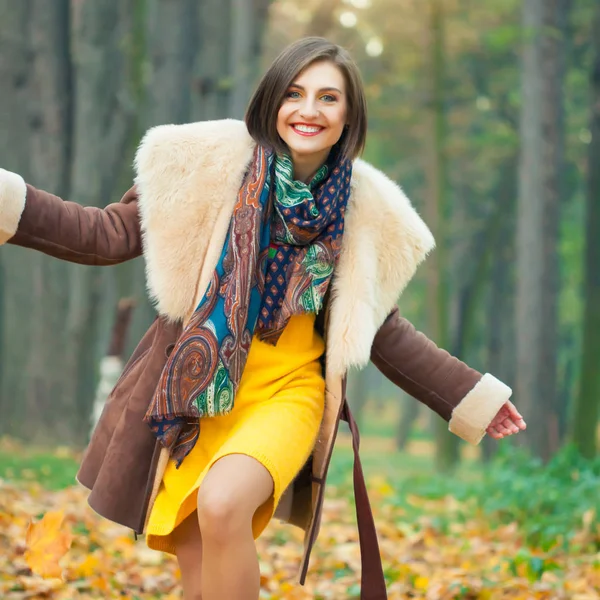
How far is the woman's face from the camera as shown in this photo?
12.5 ft

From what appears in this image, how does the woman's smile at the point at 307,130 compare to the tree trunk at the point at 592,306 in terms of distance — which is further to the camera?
the tree trunk at the point at 592,306

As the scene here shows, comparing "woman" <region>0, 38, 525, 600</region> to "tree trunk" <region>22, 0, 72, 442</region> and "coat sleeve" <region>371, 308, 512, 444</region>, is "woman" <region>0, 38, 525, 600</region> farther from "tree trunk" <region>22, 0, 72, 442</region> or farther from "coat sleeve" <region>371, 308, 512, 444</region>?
"tree trunk" <region>22, 0, 72, 442</region>

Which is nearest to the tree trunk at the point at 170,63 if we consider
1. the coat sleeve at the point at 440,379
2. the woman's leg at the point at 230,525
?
the coat sleeve at the point at 440,379

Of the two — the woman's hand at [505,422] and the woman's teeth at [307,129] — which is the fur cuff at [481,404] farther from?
the woman's teeth at [307,129]

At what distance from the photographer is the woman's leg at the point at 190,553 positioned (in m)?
3.77

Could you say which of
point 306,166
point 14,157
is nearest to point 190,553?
point 306,166

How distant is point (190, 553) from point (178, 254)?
1.13 meters

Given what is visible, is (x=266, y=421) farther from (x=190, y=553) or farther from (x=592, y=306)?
(x=592, y=306)

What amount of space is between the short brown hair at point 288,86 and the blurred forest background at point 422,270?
2.38 meters

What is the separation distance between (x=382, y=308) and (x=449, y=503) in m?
5.37

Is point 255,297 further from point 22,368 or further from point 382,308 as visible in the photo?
point 22,368

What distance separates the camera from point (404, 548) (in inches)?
264

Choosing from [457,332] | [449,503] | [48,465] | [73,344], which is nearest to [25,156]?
[73,344]

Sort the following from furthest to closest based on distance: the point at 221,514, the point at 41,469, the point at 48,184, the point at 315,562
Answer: the point at 48,184 < the point at 41,469 < the point at 315,562 < the point at 221,514
